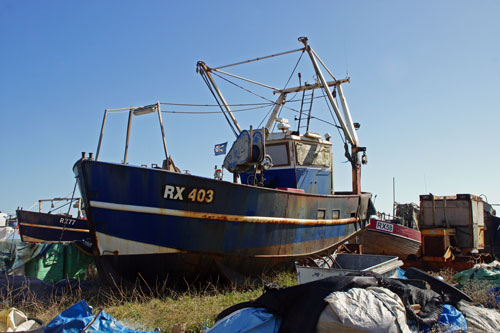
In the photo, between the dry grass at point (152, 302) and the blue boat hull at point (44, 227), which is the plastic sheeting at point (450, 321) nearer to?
the dry grass at point (152, 302)

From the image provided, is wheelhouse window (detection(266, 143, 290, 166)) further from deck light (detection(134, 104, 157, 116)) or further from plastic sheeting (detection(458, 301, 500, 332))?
plastic sheeting (detection(458, 301, 500, 332))

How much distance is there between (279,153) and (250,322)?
6.61 meters

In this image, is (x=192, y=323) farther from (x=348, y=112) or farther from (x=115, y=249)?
(x=348, y=112)

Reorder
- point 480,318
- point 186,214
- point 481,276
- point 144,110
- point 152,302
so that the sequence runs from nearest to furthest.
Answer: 1. point 480,318
2. point 152,302
3. point 186,214
4. point 481,276
5. point 144,110

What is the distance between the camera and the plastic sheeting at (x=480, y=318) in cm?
468

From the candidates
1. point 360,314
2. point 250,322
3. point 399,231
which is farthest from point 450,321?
point 399,231

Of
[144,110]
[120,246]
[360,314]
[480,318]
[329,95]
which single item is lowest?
[480,318]

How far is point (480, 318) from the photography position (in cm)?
485

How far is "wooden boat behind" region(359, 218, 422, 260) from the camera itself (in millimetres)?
11773

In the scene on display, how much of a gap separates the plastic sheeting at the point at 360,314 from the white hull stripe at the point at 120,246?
386cm

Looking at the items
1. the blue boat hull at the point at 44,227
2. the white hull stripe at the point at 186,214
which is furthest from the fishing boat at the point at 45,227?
the white hull stripe at the point at 186,214

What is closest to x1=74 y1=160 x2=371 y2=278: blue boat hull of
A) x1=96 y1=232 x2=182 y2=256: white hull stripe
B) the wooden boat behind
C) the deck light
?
x1=96 y1=232 x2=182 y2=256: white hull stripe

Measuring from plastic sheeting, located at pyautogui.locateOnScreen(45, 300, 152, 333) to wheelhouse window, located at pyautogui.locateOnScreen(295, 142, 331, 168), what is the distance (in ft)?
21.5

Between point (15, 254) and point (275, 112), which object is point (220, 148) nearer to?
point (275, 112)
